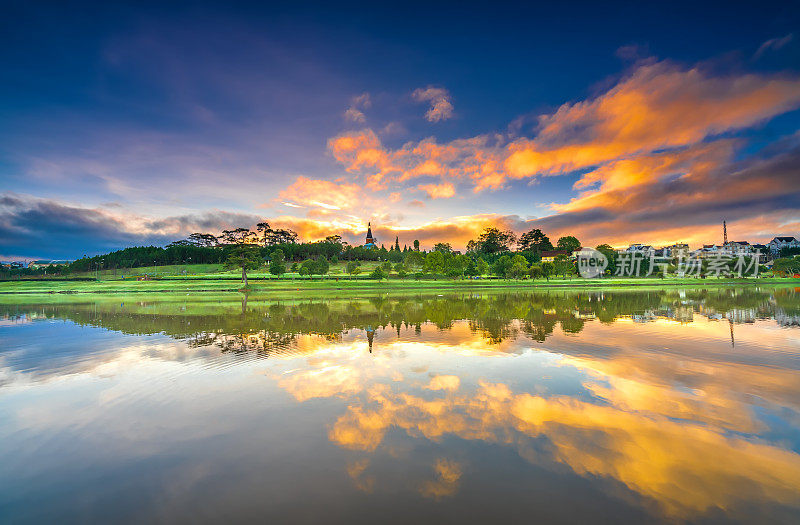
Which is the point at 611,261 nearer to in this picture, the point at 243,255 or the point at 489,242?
the point at 489,242

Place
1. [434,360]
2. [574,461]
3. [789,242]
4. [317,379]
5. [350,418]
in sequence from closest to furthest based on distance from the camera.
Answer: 1. [574,461]
2. [350,418]
3. [317,379]
4. [434,360]
5. [789,242]

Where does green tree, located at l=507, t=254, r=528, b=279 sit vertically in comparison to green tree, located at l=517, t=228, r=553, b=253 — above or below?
below

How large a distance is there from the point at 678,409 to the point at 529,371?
4303 mm

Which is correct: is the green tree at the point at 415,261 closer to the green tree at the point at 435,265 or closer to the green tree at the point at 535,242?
the green tree at the point at 435,265

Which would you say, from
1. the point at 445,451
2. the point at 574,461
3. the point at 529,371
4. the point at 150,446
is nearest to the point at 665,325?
the point at 529,371

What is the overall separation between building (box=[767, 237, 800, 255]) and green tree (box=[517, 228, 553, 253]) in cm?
10621

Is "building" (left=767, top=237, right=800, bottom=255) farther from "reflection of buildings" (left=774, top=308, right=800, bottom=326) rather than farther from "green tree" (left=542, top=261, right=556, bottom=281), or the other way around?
"reflection of buildings" (left=774, top=308, right=800, bottom=326)

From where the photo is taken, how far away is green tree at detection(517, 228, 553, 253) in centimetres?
17218

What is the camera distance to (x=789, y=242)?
166000 millimetres

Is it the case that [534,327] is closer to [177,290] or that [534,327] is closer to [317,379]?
[317,379]

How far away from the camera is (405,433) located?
795 centimetres

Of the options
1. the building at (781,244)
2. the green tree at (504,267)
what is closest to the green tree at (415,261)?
the green tree at (504,267)

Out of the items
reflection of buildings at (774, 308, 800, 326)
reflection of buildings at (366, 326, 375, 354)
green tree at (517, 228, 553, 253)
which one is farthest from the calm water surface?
green tree at (517, 228, 553, 253)

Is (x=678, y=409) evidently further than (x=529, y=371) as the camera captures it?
No
